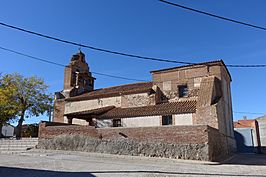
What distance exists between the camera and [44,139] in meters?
20.0

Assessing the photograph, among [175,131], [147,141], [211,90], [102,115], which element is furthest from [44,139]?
[211,90]

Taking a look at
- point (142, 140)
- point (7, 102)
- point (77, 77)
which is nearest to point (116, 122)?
point (142, 140)

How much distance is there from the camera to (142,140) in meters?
16.5

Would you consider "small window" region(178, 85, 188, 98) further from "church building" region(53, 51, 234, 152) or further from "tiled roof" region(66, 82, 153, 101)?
"tiled roof" region(66, 82, 153, 101)

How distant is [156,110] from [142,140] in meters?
5.19

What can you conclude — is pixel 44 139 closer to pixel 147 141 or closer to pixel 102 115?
pixel 102 115

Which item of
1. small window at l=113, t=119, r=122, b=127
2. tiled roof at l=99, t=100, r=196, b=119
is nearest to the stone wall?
tiled roof at l=99, t=100, r=196, b=119

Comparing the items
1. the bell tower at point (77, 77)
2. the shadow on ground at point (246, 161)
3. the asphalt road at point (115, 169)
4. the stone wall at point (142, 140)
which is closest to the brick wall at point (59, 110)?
the bell tower at point (77, 77)

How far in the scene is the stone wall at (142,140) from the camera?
14734 mm

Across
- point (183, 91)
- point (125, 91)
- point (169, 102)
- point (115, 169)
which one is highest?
point (125, 91)

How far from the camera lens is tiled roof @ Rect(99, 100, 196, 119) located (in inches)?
790

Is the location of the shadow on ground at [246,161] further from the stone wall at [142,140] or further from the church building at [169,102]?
the church building at [169,102]

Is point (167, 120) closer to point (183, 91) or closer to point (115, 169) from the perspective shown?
point (183, 91)

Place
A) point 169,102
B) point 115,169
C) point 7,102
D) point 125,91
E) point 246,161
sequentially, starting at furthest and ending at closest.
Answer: point 7,102, point 125,91, point 169,102, point 246,161, point 115,169
